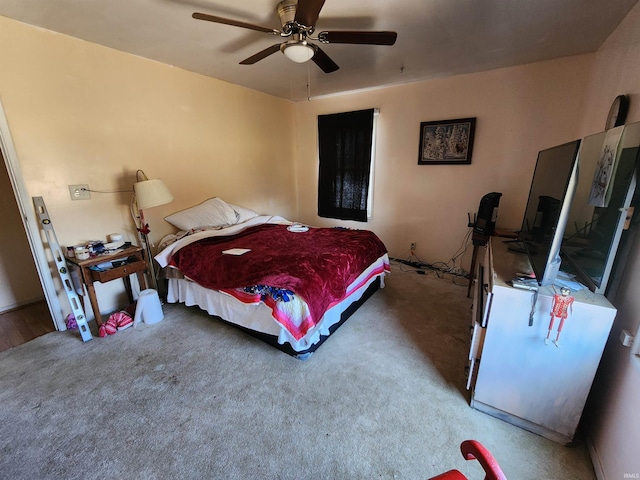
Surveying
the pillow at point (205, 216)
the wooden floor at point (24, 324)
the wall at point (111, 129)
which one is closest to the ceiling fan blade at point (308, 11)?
Result: the wall at point (111, 129)

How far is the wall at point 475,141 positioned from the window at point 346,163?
0.46ft

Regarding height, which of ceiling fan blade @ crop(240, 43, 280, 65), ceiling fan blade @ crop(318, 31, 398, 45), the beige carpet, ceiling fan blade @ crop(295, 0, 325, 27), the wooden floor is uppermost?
ceiling fan blade @ crop(295, 0, 325, 27)

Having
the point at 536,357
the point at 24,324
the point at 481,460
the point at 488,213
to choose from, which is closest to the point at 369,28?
the point at 488,213

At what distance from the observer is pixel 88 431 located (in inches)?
57.4

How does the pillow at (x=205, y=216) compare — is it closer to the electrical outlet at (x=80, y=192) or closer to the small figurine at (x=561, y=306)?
the electrical outlet at (x=80, y=192)

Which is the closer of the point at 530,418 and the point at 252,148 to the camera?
the point at 530,418

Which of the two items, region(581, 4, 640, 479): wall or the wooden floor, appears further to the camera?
the wooden floor

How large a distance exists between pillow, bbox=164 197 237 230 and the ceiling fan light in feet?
6.52

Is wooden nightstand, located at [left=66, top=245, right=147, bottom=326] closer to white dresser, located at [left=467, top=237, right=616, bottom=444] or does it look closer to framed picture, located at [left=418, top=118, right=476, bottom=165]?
white dresser, located at [left=467, top=237, right=616, bottom=444]

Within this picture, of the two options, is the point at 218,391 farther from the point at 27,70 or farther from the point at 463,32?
the point at 463,32

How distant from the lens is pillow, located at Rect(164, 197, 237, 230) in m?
2.96

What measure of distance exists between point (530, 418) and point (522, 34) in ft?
8.91

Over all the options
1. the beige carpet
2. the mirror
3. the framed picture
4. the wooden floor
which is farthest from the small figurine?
the wooden floor

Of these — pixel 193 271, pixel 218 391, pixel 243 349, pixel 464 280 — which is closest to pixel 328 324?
pixel 243 349
